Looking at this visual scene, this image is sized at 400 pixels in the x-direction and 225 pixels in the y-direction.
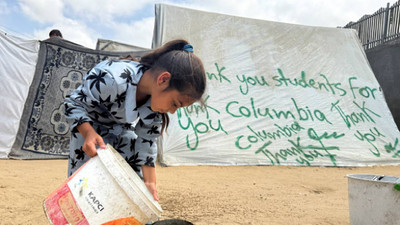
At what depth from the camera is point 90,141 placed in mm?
1071

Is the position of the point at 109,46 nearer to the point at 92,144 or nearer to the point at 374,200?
the point at 92,144

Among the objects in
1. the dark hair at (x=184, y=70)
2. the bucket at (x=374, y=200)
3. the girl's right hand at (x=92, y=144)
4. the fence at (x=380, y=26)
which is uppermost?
the fence at (x=380, y=26)

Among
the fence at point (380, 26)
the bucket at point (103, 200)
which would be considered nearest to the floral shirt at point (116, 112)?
the bucket at point (103, 200)

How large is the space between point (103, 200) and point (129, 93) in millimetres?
439

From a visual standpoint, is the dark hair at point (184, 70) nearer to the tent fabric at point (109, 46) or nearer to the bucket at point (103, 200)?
the bucket at point (103, 200)

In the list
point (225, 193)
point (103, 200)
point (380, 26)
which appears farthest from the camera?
point (380, 26)

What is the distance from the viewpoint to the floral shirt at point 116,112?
1171 mm

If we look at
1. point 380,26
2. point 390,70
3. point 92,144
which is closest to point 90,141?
point 92,144

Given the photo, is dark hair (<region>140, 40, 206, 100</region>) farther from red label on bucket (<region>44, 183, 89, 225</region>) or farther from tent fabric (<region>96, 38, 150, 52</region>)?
tent fabric (<region>96, 38, 150, 52</region>)

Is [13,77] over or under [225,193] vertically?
over

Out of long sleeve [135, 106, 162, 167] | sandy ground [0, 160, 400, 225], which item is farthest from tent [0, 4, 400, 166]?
long sleeve [135, 106, 162, 167]

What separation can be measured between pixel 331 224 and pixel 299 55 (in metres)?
3.51

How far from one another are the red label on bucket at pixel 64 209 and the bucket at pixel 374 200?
1.26 metres

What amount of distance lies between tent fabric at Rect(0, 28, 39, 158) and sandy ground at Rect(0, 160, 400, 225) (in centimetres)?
46
